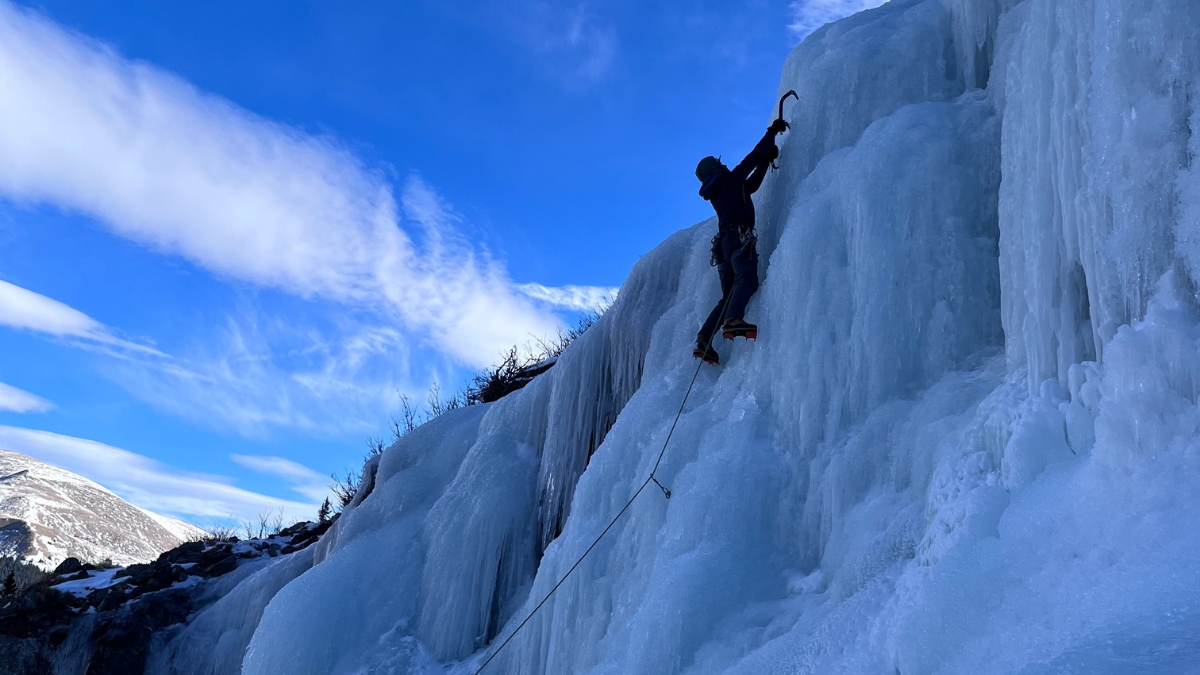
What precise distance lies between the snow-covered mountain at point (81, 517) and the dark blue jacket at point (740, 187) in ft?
179

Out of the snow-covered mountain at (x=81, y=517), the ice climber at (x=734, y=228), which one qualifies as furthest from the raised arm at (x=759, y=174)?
the snow-covered mountain at (x=81, y=517)

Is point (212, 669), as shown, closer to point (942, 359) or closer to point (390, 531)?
point (390, 531)

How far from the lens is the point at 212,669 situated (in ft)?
26.6

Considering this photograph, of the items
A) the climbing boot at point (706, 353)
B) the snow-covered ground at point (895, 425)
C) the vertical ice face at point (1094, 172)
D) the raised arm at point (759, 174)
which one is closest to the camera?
the snow-covered ground at point (895, 425)

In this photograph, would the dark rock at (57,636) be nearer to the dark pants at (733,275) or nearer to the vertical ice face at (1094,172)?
the dark pants at (733,275)

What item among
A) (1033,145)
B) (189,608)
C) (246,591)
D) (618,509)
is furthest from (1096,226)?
(189,608)

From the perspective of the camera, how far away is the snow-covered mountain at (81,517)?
53812 mm

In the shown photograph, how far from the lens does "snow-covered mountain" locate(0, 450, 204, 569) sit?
53.8m

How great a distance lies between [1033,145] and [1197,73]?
835 millimetres

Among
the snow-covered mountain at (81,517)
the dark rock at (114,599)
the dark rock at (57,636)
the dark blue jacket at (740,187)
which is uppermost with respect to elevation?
the snow-covered mountain at (81,517)

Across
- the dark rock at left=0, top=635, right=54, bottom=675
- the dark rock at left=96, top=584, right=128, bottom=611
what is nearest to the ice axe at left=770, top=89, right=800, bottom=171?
the dark rock at left=96, top=584, right=128, bottom=611

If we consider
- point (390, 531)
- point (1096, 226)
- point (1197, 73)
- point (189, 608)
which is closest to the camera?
point (1197, 73)

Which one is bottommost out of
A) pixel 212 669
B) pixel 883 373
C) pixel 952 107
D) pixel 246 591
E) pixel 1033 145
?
pixel 212 669

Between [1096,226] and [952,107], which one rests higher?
[952,107]
